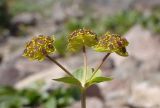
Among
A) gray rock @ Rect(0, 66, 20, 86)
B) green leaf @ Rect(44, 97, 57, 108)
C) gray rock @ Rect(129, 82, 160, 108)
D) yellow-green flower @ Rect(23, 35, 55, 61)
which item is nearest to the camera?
yellow-green flower @ Rect(23, 35, 55, 61)

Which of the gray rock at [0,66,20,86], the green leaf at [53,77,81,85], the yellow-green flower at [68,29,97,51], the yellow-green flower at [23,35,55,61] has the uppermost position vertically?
the gray rock at [0,66,20,86]

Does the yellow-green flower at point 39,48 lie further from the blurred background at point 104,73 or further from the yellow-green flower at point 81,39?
the blurred background at point 104,73

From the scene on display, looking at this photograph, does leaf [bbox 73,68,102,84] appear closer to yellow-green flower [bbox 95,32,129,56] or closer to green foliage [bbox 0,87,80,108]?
yellow-green flower [bbox 95,32,129,56]

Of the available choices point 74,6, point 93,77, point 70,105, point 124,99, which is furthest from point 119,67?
point 74,6

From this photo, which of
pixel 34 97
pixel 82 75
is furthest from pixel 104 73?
pixel 82 75

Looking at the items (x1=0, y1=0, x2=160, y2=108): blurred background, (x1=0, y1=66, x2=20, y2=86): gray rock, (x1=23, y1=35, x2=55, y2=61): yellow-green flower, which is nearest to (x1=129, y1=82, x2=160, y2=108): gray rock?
(x1=0, y1=0, x2=160, y2=108): blurred background

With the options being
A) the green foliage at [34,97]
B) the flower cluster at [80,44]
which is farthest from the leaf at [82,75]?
the green foliage at [34,97]

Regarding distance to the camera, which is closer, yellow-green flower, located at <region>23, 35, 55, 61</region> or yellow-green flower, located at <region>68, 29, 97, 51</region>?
yellow-green flower, located at <region>23, 35, 55, 61</region>
